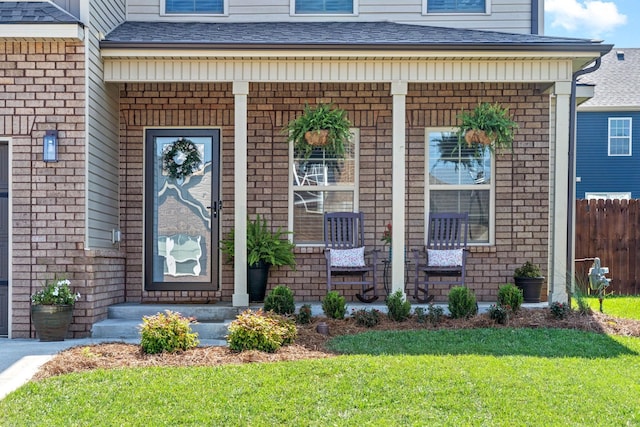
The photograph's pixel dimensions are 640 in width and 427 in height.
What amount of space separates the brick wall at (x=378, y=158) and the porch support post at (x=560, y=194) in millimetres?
925

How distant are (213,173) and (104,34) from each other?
1968mm

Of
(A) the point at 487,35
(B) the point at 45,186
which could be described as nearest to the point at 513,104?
(A) the point at 487,35

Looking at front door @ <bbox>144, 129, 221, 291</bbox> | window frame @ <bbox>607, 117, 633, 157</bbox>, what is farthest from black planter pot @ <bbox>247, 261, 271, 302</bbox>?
window frame @ <bbox>607, 117, 633, 157</bbox>

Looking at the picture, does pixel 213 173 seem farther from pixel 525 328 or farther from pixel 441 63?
pixel 525 328

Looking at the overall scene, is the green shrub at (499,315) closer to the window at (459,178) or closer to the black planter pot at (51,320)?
the window at (459,178)

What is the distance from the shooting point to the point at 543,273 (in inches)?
348

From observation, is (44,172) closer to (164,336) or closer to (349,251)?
(164,336)

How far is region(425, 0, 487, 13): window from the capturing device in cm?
920

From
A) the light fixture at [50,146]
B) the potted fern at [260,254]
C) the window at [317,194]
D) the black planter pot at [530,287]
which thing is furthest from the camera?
the window at [317,194]

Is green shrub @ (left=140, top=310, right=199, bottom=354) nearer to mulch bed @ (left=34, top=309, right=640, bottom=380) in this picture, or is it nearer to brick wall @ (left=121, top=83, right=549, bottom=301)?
mulch bed @ (left=34, top=309, right=640, bottom=380)

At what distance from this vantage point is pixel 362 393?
15.4 feet

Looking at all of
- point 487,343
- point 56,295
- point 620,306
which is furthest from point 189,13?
point 620,306

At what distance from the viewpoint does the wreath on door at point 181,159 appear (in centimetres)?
865

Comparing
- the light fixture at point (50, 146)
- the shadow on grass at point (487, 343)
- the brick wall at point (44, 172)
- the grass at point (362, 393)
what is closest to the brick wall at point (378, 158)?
the brick wall at point (44, 172)
